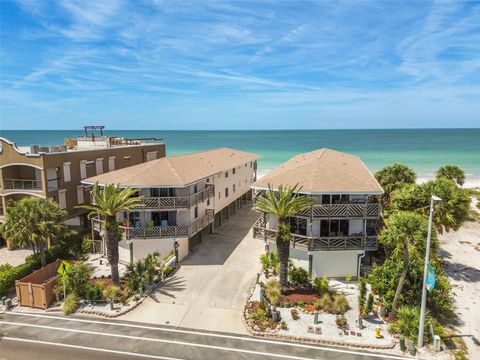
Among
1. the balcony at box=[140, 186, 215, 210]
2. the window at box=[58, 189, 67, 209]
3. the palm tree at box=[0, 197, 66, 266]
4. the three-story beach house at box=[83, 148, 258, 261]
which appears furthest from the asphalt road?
the window at box=[58, 189, 67, 209]

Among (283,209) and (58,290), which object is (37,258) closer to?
(58,290)

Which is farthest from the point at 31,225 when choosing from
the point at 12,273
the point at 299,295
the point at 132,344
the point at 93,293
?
the point at 299,295

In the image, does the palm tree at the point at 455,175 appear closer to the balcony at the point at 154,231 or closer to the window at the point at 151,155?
the balcony at the point at 154,231

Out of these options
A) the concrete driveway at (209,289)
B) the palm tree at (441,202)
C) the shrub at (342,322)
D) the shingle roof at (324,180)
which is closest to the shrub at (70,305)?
the concrete driveway at (209,289)

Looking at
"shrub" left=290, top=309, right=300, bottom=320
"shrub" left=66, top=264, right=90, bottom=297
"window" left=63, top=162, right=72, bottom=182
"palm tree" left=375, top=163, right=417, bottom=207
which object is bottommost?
"shrub" left=290, top=309, right=300, bottom=320

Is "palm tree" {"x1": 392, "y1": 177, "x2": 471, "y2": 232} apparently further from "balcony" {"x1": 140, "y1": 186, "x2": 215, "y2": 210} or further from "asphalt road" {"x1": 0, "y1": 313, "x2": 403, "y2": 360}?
"balcony" {"x1": 140, "y1": 186, "x2": 215, "y2": 210}

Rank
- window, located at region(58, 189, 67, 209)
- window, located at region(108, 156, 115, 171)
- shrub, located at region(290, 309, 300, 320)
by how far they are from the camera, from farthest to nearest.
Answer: window, located at region(108, 156, 115, 171), window, located at region(58, 189, 67, 209), shrub, located at region(290, 309, 300, 320)
